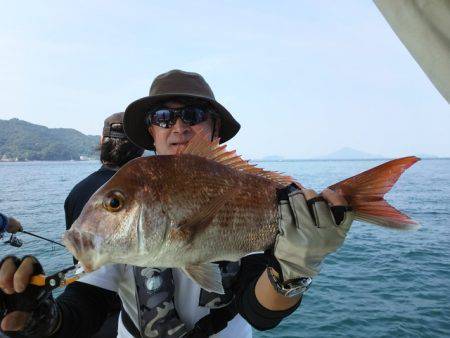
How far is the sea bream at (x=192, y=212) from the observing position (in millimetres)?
1696

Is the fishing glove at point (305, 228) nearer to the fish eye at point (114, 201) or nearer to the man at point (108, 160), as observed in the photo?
the fish eye at point (114, 201)

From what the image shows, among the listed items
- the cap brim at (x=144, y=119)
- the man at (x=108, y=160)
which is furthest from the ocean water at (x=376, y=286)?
the cap brim at (x=144, y=119)

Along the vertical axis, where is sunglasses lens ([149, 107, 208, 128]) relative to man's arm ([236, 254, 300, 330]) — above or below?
above

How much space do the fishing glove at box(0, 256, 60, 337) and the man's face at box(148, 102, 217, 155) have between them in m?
1.12

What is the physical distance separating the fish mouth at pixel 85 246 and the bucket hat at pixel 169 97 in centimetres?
129

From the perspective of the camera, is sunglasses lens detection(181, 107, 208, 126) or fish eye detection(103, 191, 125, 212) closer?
fish eye detection(103, 191, 125, 212)

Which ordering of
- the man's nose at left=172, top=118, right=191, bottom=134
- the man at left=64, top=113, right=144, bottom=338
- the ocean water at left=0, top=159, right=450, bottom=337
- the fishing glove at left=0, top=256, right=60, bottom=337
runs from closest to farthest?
the fishing glove at left=0, top=256, right=60, bottom=337
the man's nose at left=172, top=118, right=191, bottom=134
the man at left=64, top=113, right=144, bottom=338
the ocean water at left=0, top=159, right=450, bottom=337

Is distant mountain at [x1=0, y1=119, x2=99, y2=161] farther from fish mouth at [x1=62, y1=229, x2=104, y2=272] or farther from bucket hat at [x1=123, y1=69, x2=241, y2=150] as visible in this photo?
fish mouth at [x1=62, y1=229, x2=104, y2=272]

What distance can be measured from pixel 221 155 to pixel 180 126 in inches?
27.3

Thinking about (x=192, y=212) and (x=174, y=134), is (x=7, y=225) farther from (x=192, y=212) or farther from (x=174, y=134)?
(x=192, y=212)

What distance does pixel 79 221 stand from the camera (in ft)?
5.65

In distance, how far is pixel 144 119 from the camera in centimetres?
299

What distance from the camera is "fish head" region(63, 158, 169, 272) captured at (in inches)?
65.1

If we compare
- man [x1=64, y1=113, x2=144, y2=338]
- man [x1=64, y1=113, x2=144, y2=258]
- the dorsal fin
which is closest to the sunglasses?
the dorsal fin
